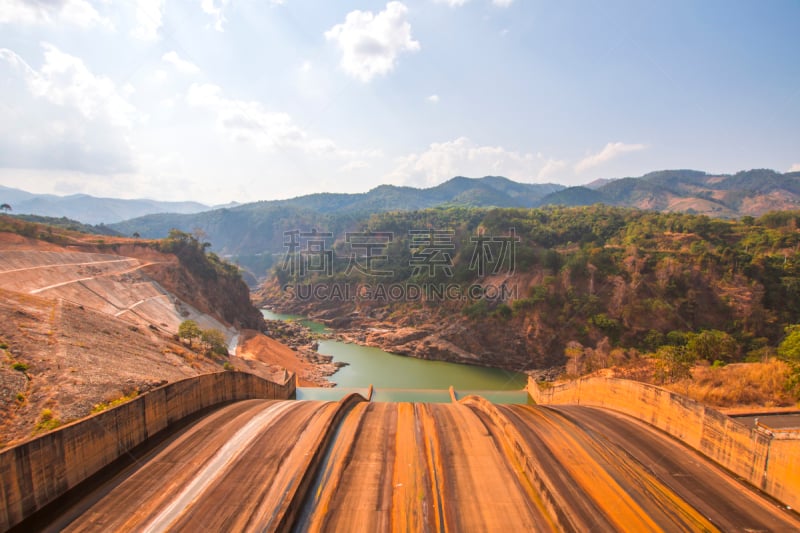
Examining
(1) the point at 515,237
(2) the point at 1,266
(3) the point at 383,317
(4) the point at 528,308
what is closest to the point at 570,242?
(1) the point at 515,237

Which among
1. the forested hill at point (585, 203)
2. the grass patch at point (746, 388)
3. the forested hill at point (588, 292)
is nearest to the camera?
the grass patch at point (746, 388)

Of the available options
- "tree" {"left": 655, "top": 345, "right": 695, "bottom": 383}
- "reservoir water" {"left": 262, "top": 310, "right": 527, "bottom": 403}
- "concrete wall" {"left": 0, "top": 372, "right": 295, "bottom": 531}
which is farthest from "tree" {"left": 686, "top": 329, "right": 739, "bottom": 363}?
"concrete wall" {"left": 0, "top": 372, "right": 295, "bottom": 531}

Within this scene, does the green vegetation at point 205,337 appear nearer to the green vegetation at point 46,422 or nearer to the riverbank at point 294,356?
the riverbank at point 294,356

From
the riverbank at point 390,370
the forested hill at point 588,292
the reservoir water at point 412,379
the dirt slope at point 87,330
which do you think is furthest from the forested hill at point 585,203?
the dirt slope at point 87,330

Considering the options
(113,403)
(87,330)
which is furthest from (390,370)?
(113,403)

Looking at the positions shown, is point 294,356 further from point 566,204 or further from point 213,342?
point 566,204
